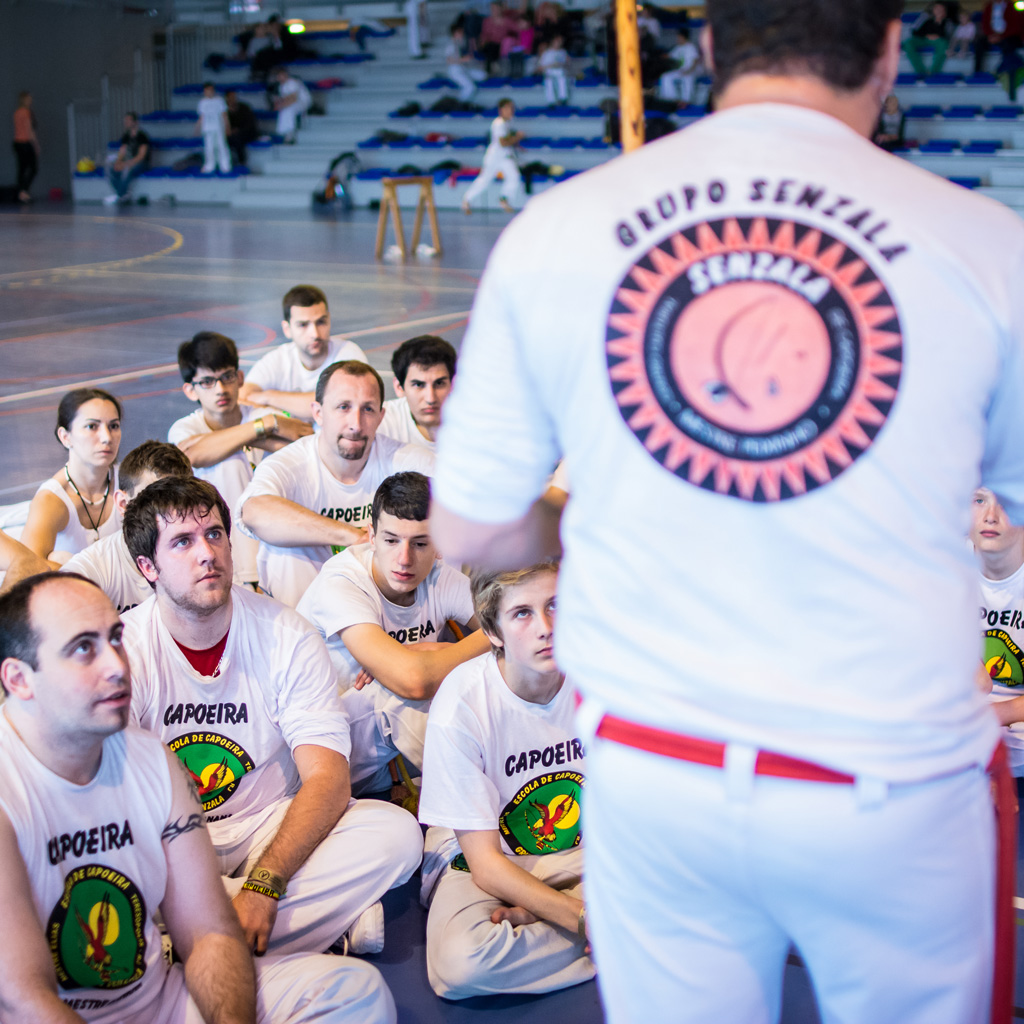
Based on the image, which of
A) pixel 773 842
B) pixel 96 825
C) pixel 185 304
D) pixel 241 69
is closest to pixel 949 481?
pixel 773 842

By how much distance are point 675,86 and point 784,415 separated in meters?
25.9

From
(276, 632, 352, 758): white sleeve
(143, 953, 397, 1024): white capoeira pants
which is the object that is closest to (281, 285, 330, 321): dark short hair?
(276, 632, 352, 758): white sleeve

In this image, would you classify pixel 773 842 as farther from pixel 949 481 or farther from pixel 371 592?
pixel 371 592

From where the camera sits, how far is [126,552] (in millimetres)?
4551

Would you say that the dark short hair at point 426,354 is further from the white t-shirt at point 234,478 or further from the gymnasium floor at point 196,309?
the gymnasium floor at point 196,309

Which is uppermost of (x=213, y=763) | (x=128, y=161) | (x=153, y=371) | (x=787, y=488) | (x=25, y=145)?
(x=25, y=145)

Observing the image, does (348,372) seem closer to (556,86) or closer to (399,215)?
(399,215)

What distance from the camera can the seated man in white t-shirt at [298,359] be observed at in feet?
23.7

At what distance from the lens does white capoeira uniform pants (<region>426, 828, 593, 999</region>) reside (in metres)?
3.21

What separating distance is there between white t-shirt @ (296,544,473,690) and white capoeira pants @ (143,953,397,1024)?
150cm

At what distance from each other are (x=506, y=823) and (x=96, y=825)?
132cm

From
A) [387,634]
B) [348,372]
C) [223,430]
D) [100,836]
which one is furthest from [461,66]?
[100,836]

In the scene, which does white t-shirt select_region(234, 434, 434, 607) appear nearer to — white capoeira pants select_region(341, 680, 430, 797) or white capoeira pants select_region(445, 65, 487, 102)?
white capoeira pants select_region(341, 680, 430, 797)

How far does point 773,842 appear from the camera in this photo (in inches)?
53.2
